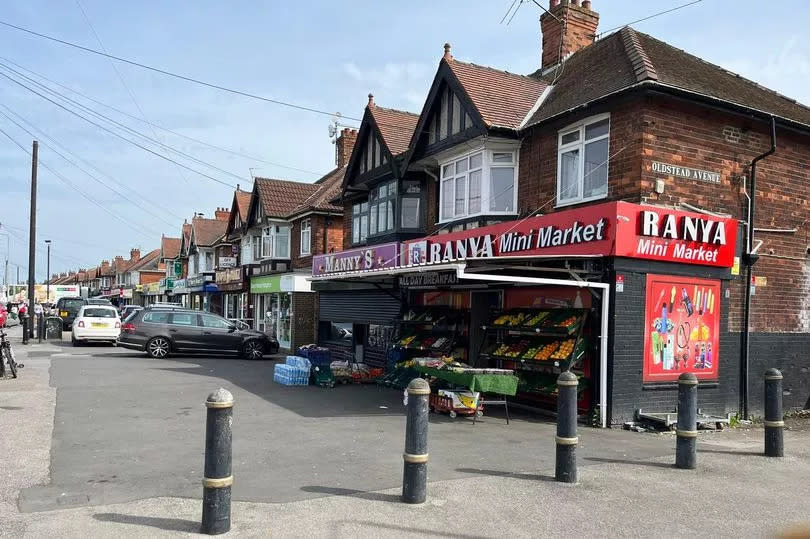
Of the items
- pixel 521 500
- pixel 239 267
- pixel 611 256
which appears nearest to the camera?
pixel 521 500

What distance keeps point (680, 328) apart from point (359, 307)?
10859mm

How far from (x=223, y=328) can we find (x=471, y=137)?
11.4m

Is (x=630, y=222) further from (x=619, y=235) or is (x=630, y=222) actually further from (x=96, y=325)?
(x=96, y=325)

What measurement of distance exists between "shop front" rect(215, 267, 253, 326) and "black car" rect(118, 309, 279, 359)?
32.3ft

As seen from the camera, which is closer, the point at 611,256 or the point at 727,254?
the point at 611,256

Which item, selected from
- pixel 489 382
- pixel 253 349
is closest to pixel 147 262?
pixel 253 349

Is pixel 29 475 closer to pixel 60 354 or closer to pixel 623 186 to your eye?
pixel 623 186

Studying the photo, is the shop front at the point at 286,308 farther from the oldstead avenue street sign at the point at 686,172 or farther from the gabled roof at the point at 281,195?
the oldstead avenue street sign at the point at 686,172

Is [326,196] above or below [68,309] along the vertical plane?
above

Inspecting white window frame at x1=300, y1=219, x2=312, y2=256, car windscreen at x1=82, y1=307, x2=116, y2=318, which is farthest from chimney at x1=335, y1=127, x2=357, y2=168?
car windscreen at x1=82, y1=307, x2=116, y2=318

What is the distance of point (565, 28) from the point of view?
16.4m

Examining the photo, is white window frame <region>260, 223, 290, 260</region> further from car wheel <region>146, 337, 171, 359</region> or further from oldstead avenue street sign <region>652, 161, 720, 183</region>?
oldstead avenue street sign <region>652, 161, 720, 183</region>

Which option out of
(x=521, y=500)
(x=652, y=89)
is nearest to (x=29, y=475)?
(x=521, y=500)

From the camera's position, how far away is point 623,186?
10602 mm
